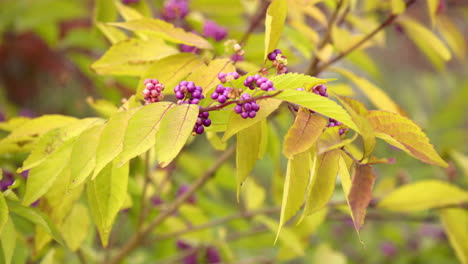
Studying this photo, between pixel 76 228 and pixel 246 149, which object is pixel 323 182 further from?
pixel 76 228

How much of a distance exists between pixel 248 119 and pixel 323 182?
0.32 feet

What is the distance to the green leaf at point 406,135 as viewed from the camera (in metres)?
0.46

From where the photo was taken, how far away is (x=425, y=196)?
2.88 feet

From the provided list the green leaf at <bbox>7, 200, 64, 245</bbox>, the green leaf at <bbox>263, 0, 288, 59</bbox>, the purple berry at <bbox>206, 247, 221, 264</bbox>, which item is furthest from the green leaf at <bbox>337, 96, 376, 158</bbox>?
the purple berry at <bbox>206, 247, 221, 264</bbox>

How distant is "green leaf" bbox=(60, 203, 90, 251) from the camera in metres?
0.71

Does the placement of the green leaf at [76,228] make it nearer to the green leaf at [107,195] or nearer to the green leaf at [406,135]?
the green leaf at [107,195]

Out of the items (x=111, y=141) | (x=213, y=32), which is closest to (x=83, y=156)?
(x=111, y=141)

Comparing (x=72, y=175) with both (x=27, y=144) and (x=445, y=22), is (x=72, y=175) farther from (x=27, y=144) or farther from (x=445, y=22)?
(x=445, y=22)

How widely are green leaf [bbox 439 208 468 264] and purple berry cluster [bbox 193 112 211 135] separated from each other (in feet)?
2.01

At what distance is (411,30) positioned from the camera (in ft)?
2.97

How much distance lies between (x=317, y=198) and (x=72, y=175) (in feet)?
0.80

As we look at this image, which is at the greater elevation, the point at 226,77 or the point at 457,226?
the point at 226,77

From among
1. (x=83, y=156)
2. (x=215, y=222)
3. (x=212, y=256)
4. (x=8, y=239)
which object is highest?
(x=83, y=156)

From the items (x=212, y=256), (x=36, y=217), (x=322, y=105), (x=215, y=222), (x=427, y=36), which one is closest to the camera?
(x=322, y=105)
